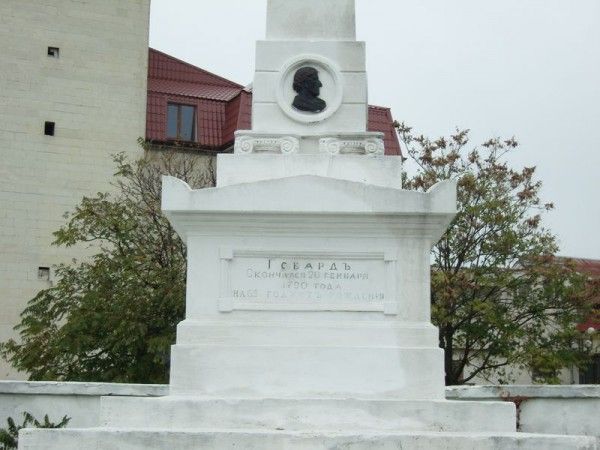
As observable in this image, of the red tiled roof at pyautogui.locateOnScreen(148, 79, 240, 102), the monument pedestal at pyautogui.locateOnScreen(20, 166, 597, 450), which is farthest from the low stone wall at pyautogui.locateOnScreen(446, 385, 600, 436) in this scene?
the red tiled roof at pyautogui.locateOnScreen(148, 79, 240, 102)

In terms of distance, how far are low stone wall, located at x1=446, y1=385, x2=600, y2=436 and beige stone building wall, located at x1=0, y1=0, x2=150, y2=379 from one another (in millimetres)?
20439

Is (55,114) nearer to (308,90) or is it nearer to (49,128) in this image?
(49,128)

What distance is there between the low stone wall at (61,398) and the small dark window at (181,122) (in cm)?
2218

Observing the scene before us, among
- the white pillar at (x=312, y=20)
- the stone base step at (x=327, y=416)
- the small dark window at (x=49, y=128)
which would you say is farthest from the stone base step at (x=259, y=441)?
the small dark window at (x=49, y=128)

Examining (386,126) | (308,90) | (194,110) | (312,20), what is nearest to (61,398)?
(308,90)

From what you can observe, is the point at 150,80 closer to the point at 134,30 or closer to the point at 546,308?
the point at 134,30

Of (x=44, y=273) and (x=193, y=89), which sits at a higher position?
(x=193, y=89)

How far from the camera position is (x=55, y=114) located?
109ft

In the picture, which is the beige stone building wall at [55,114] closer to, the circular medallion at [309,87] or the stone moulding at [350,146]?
the circular medallion at [309,87]

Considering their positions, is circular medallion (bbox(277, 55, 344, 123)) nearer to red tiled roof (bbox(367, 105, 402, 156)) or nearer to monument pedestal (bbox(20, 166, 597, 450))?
monument pedestal (bbox(20, 166, 597, 450))

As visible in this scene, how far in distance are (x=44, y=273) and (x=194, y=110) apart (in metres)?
7.93

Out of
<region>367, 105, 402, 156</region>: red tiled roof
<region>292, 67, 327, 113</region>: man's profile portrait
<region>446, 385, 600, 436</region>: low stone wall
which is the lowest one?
<region>446, 385, 600, 436</region>: low stone wall

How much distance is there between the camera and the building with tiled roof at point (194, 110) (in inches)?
1395

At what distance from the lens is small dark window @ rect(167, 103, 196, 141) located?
36.0 meters
